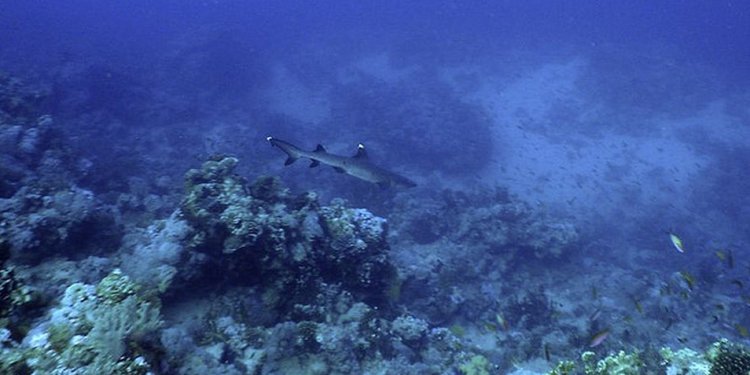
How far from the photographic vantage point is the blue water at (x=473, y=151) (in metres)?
12.0

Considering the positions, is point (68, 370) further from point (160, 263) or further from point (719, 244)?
point (719, 244)

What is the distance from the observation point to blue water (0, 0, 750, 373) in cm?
1202

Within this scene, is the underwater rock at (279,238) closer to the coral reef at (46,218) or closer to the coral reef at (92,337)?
the coral reef at (46,218)

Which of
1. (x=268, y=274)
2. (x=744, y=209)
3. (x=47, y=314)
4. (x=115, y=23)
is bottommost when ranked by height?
(x=115, y=23)

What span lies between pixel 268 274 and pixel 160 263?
1.63 metres

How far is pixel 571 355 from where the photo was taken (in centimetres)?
989

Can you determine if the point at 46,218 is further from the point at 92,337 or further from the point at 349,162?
the point at 349,162

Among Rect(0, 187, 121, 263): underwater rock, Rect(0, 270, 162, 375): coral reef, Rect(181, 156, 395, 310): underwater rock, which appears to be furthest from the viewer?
Rect(181, 156, 395, 310): underwater rock

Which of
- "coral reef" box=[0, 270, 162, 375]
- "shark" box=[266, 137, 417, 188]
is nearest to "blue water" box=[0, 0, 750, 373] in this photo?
"coral reef" box=[0, 270, 162, 375]

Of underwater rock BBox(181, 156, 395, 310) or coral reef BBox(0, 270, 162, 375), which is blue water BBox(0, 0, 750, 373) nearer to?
underwater rock BBox(181, 156, 395, 310)

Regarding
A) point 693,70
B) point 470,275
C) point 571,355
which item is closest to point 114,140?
point 470,275

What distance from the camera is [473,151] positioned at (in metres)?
25.0

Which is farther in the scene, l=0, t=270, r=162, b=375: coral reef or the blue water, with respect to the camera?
the blue water

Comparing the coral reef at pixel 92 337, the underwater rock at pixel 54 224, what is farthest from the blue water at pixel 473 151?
the coral reef at pixel 92 337
